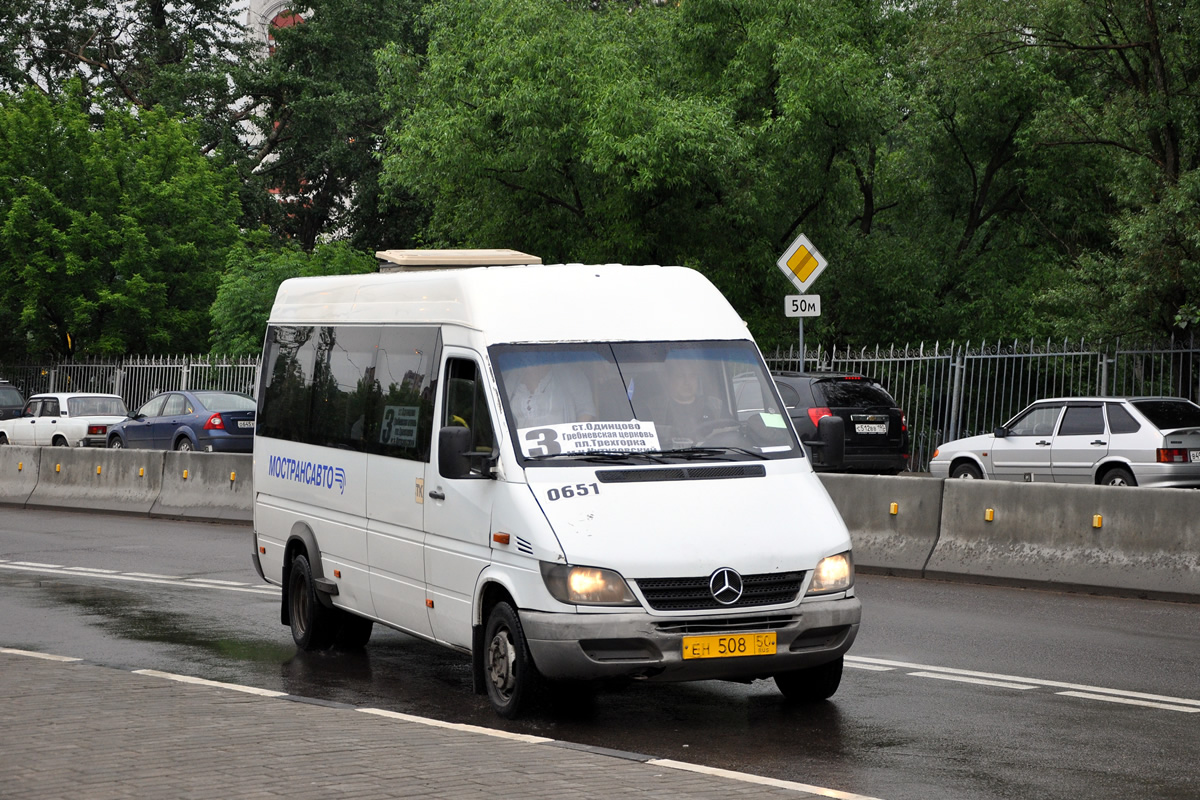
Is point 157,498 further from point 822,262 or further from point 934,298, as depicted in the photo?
point 934,298

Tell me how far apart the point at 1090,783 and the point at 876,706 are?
193 centimetres

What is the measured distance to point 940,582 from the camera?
14148 mm

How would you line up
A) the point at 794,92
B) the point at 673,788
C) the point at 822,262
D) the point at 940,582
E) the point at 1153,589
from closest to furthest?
the point at 673,788 < the point at 1153,589 < the point at 940,582 < the point at 822,262 < the point at 794,92

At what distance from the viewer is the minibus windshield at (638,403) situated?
8078 mm

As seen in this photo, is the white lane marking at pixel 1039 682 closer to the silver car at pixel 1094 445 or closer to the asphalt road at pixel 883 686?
the asphalt road at pixel 883 686

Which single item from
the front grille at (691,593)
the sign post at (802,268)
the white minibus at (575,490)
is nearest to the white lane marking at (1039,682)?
the white minibus at (575,490)

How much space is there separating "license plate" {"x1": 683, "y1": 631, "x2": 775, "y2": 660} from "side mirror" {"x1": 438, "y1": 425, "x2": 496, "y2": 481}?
1.40 meters

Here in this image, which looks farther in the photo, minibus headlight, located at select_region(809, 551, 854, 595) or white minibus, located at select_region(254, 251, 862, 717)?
minibus headlight, located at select_region(809, 551, 854, 595)

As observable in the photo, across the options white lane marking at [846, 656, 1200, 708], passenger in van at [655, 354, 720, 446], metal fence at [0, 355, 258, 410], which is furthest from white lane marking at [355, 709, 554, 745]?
metal fence at [0, 355, 258, 410]

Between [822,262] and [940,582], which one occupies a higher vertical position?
[822,262]

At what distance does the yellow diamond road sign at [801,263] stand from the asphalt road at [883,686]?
5.61 m

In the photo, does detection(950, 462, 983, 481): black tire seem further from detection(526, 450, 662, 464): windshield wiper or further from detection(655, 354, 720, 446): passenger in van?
detection(526, 450, 662, 464): windshield wiper

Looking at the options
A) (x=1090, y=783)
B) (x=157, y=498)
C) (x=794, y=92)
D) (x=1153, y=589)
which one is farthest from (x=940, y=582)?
(x=794, y=92)

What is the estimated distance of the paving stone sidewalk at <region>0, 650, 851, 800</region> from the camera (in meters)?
5.93
